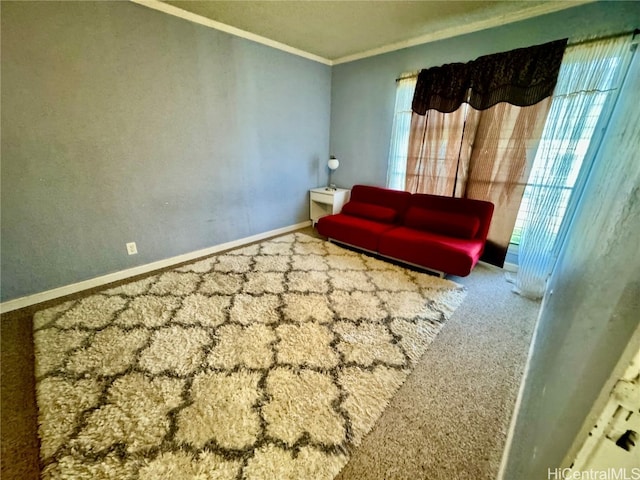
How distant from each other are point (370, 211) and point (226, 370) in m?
2.36

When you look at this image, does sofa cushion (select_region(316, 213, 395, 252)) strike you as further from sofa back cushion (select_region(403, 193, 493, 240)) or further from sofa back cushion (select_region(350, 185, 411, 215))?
sofa back cushion (select_region(403, 193, 493, 240))

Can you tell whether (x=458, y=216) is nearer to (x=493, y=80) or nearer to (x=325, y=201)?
(x=493, y=80)

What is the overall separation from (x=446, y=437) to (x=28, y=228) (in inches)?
120

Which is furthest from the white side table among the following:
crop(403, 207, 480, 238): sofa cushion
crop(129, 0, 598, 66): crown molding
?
crop(129, 0, 598, 66): crown molding

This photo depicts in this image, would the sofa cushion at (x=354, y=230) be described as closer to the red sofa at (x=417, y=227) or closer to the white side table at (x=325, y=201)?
the red sofa at (x=417, y=227)

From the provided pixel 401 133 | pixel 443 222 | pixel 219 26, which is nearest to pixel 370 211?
pixel 443 222

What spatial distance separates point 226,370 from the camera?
1426 millimetres

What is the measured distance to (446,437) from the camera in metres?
1.12

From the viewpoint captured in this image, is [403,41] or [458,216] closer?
[458,216]

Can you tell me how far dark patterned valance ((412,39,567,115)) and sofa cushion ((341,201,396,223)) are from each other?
1.19 m

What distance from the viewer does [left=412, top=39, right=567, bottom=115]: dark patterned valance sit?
2166mm

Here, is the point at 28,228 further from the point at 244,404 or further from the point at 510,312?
the point at 510,312

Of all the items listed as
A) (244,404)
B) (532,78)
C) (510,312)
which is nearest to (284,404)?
(244,404)

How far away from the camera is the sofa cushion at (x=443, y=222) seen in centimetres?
251
